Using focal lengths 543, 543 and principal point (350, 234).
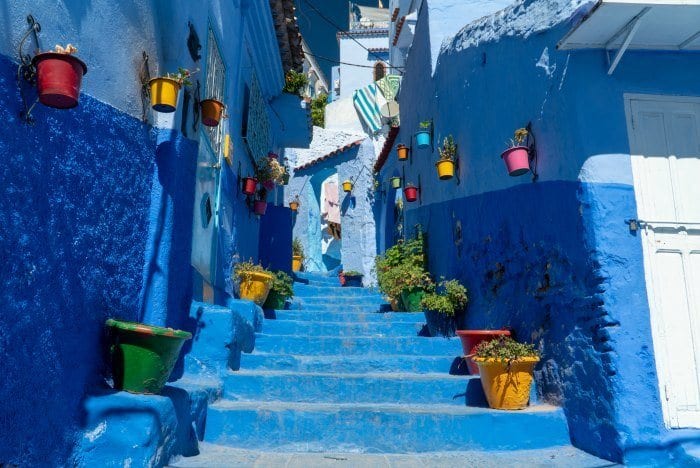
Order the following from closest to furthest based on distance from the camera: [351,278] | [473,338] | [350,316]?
[473,338], [350,316], [351,278]

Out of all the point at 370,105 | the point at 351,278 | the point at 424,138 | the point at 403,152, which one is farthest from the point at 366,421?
the point at 370,105

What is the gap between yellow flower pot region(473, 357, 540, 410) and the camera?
4.63 m

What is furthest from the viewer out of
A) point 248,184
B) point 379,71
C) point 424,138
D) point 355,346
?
point 379,71

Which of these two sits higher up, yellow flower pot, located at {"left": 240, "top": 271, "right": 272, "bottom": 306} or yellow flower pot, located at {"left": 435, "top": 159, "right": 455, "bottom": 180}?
yellow flower pot, located at {"left": 435, "top": 159, "right": 455, "bottom": 180}

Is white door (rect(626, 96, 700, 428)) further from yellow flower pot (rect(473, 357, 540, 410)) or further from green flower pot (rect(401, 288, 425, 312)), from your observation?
green flower pot (rect(401, 288, 425, 312))

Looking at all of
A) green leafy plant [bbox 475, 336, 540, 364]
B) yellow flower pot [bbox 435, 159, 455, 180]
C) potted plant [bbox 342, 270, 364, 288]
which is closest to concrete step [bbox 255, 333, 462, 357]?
green leafy plant [bbox 475, 336, 540, 364]

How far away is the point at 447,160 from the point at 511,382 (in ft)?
11.1

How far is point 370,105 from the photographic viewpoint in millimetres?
23016

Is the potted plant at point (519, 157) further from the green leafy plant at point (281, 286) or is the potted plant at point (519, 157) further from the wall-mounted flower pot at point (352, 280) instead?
the wall-mounted flower pot at point (352, 280)

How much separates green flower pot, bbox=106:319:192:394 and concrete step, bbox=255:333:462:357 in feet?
9.06

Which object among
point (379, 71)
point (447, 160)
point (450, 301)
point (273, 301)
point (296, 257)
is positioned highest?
point (379, 71)

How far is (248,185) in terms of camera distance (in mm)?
8031

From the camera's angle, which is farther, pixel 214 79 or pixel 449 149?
pixel 449 149

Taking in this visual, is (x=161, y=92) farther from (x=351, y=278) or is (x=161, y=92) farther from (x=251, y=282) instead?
(x=351, y=278)
